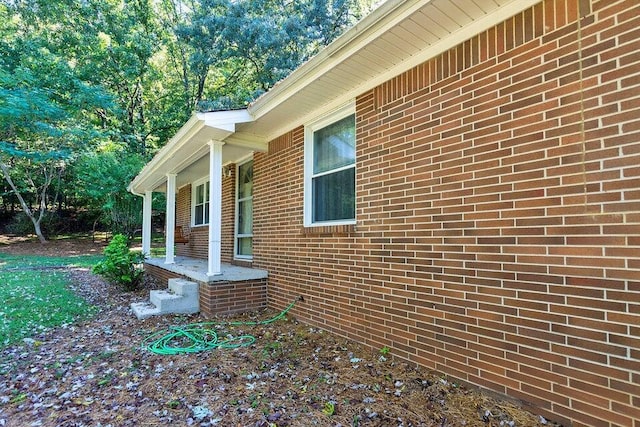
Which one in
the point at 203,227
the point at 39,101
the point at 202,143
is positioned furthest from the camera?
the point at 39,101

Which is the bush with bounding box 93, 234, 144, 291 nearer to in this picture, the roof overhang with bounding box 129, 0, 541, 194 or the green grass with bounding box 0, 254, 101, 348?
the green grass with bounding box 0, 254, 101, 348

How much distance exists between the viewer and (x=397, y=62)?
11.5 feet

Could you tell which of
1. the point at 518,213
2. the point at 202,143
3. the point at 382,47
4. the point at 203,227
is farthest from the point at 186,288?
the point at 518,213

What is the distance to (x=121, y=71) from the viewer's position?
17500 millimetres

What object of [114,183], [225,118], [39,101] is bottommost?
[225,118]

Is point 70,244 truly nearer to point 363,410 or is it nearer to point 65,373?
point 65,373

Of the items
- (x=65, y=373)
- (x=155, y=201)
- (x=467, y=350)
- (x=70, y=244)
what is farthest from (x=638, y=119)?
(x=70, y=244)

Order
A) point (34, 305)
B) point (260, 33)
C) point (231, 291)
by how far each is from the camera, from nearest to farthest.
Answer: point (231, 291) < point (34, 305) < point (260, 33)

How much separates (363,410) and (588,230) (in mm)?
1930

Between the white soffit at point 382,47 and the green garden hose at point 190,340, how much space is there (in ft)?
9.75

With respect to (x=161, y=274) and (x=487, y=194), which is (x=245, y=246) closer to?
(x=161, y=274)

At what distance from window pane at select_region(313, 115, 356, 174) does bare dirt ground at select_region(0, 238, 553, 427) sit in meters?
2.14

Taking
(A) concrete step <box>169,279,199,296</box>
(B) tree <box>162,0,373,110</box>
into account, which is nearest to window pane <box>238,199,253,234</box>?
(A) concrete step <box>169,279,199,296</box>

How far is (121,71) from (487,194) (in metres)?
19.6
